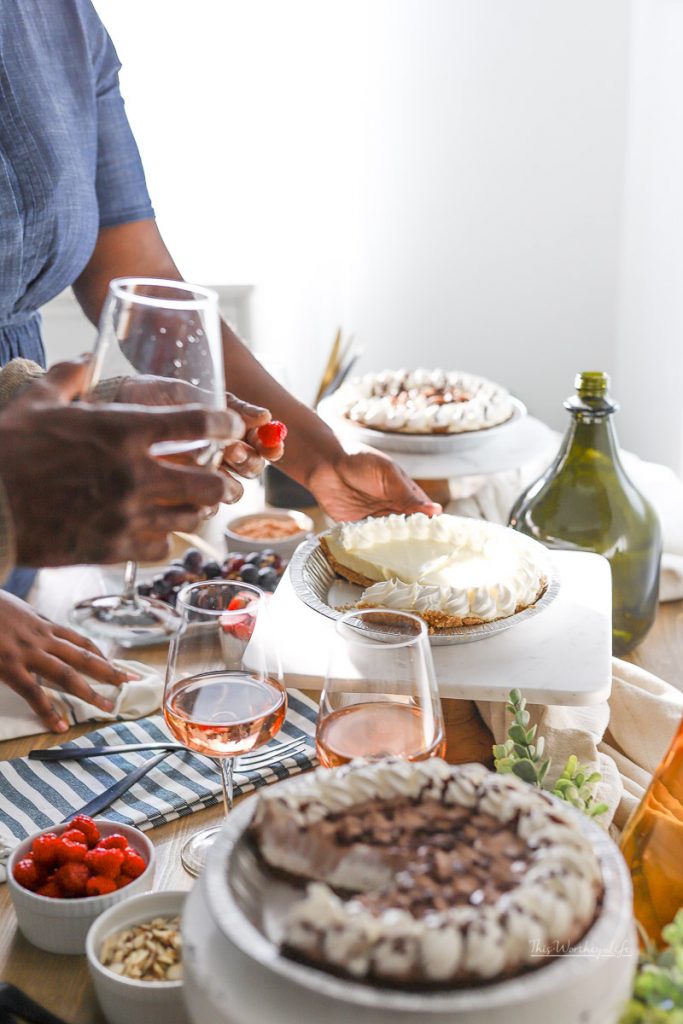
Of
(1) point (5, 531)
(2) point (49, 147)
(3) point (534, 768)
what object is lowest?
(3) point (534, 768)

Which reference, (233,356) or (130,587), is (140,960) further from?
(233,356)

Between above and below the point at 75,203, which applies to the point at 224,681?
below

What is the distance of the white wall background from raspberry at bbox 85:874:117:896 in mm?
2121

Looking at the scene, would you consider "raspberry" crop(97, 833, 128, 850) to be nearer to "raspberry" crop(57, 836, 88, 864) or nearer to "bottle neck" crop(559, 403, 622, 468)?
"raspberry" crop(57, 836, 88, 864)

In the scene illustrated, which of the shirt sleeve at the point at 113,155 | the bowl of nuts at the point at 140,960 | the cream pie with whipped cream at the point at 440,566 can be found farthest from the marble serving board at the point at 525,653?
the shirt sleeve at the point at 113,155

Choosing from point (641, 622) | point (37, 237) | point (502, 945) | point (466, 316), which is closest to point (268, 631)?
point (502, 945)

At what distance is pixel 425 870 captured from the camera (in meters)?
0.57

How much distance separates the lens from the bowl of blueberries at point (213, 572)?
1.50 meters

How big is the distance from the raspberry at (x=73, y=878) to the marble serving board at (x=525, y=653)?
238mm

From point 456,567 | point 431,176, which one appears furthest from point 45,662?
point 431,176

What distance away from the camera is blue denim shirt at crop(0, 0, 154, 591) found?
136 cm

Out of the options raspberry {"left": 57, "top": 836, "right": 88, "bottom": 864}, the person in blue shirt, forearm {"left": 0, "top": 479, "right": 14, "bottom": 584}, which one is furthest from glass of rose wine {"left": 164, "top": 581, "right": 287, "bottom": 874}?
the person in blue shirt

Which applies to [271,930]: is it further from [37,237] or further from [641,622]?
[37,237]

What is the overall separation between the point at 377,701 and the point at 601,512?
1.96 feet
